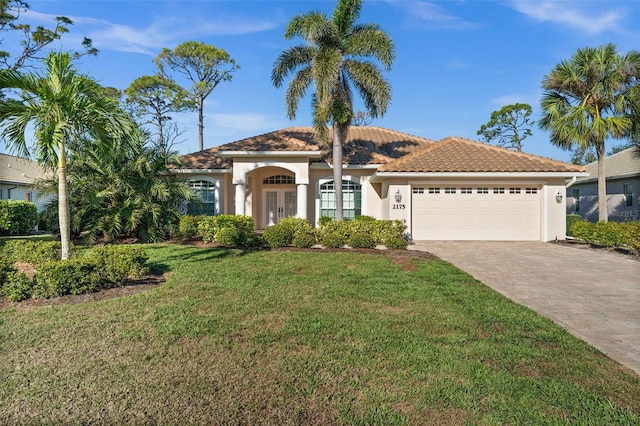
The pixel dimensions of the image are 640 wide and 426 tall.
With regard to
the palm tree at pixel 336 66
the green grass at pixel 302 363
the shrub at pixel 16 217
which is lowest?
the green grass at pixel 302 363

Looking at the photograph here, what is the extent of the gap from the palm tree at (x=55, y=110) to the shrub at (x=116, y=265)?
72cm

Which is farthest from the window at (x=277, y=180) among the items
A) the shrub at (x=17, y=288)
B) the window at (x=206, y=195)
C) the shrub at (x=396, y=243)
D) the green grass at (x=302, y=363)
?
the shrub at (x=17, y=288)

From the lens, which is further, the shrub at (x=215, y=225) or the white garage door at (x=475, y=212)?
the white garage door at (x=475, y=212)

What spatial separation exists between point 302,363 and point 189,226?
11483mm

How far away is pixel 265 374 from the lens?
3.66m

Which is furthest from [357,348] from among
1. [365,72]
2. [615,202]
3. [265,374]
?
[615,202]

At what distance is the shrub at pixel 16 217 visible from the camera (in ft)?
60.6

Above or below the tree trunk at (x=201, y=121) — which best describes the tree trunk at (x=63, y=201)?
below

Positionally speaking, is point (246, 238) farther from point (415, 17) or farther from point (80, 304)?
point (415, 17)

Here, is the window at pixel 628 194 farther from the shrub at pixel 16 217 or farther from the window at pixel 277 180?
the shrub at pixel 16 217

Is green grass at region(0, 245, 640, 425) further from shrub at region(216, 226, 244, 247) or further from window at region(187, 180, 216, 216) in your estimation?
window at region(187, 180, 216, 216)

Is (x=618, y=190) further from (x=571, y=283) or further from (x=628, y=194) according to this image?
(x=571, y=283)

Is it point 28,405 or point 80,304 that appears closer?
point 28,405

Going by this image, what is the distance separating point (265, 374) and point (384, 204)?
13.8m
